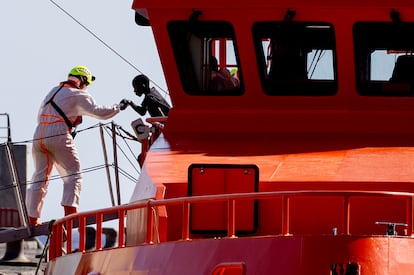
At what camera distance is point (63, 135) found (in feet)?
77.4

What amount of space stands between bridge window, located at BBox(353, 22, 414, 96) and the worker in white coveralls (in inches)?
154

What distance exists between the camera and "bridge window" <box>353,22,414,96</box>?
2030 cm

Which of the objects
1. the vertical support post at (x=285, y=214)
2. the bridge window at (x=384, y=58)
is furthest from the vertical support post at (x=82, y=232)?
the bridge window at (x=384, y=58)

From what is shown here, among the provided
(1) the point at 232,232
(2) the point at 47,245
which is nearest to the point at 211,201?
(1) the point at 232,232

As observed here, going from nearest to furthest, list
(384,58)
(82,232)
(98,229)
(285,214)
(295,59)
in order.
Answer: (285,214), (98,229), (82,232), (384,58), (295,59)

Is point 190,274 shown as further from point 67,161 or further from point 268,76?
point 67,161

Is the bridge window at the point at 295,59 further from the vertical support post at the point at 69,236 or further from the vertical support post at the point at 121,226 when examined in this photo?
the vertical support post at the point at 121,226

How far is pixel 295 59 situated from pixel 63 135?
13.5ft

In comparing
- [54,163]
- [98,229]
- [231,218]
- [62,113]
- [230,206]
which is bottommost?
[98,229]

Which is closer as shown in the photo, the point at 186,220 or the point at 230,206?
the point at 230,206

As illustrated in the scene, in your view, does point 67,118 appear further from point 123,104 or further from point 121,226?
point 121,226

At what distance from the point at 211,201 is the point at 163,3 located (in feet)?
11.5

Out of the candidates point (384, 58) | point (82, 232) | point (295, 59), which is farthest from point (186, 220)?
point (384, 58)

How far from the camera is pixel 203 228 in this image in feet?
61.0
